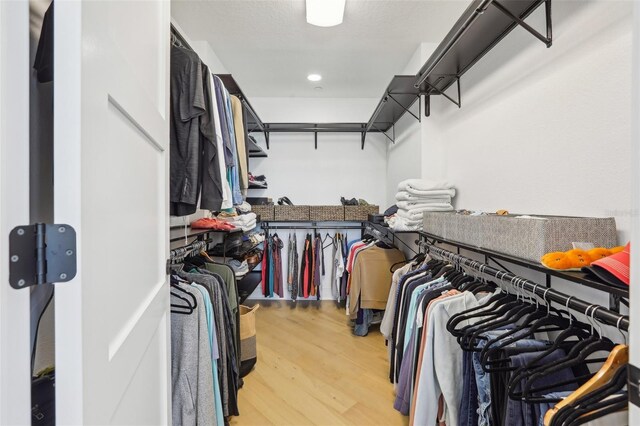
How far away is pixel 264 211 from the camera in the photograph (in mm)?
3285

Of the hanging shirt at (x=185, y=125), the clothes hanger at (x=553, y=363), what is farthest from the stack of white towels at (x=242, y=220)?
the clothes hanger at (x=553, y=363)

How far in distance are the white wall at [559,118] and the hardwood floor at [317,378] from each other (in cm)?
139

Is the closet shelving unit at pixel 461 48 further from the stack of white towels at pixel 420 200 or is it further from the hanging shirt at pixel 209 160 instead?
the hanging shirt at pixel 209 160

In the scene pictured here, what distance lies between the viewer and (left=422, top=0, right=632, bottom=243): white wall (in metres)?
0.93

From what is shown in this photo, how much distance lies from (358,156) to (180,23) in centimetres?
229

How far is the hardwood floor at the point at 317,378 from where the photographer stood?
170 cm

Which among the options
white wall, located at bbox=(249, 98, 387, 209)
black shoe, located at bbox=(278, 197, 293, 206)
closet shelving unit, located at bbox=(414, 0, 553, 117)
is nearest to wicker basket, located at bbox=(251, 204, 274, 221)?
black shoe, located at bbox=(278, 197, 293, 206)

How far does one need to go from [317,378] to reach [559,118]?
2.04 metres

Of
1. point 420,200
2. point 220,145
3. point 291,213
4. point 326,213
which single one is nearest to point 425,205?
point 420,200

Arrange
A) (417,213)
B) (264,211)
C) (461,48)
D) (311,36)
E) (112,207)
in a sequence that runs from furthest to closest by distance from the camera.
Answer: (264,211), (311,36), (417,213), (461,48), (112,207)

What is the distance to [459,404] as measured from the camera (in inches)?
43.6

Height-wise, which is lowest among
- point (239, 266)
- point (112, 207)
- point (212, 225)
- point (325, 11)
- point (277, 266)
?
point (277, 266)

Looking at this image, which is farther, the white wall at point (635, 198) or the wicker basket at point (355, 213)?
the wicker basket at point (355, 213)

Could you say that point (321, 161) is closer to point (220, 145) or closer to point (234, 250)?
point (234, 250)
